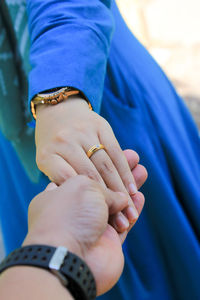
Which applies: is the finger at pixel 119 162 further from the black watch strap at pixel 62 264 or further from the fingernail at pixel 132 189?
the black watch strap at pixel 62 264

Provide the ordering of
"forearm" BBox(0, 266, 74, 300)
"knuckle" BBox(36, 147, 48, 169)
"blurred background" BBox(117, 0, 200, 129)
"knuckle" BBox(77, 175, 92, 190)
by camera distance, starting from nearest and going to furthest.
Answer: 1. "forearm" BBox(0, 266, 74, 300)
2. "knuckle" BBox(77, 175, 92, 190)
3. "knuckle" BBox(36, 147, 48, 169)
4. "blurred background" BBox(117, 0, 200, 129)

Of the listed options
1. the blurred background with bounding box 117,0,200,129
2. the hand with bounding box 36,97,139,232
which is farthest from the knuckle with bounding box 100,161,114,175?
the blurred background with bounding box 117,0,200,129

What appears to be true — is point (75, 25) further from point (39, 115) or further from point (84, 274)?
point (84, 274)

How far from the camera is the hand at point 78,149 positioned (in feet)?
1.82

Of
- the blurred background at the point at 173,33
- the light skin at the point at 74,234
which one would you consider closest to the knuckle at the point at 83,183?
the light skin at the point at 74,234

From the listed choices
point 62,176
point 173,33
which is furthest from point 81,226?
point 173,33

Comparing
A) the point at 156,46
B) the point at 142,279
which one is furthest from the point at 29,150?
the point at 156,46

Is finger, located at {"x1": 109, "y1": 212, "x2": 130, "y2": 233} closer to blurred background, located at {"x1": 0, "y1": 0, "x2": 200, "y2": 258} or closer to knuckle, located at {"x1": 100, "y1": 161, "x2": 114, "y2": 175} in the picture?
knuckle, located at {"x1": 100, "y1": 161, "x2": 114, "y2": 175}

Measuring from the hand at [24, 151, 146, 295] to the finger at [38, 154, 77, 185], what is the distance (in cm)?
6

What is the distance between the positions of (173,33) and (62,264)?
2.64 meters

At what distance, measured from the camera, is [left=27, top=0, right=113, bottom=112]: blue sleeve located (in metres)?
0.61

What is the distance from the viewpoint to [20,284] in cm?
37

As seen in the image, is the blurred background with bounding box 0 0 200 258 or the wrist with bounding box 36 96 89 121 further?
the blurred background with bounding box 0 0 200 258

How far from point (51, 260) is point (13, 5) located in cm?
54
